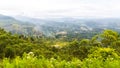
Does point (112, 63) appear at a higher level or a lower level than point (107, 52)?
higher

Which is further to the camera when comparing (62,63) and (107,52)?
(107,52)

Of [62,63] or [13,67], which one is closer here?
[13,67]

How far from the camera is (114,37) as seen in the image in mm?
33594

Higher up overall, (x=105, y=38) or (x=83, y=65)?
(x=83, y=65)

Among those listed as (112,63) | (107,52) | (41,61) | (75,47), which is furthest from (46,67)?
(75,47)

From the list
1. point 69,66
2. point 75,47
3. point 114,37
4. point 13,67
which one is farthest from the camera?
point 75,47

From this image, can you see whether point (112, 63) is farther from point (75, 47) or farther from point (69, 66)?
point (75, 47)

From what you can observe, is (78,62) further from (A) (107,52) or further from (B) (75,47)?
(B) (75,47)

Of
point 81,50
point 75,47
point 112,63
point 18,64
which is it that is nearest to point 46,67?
point 18,64

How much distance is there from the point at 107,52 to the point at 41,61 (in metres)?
23.8

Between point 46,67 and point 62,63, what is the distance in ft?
1.41

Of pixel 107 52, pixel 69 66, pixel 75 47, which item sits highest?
pixel 69 66

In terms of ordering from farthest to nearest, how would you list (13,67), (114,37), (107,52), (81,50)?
1. (81,50)
2. (114,37)
3. (107,52)
4. (13,67)

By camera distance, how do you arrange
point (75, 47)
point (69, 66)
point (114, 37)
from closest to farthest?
point (69, 66) → point (114, 37) → point (75, 47)
